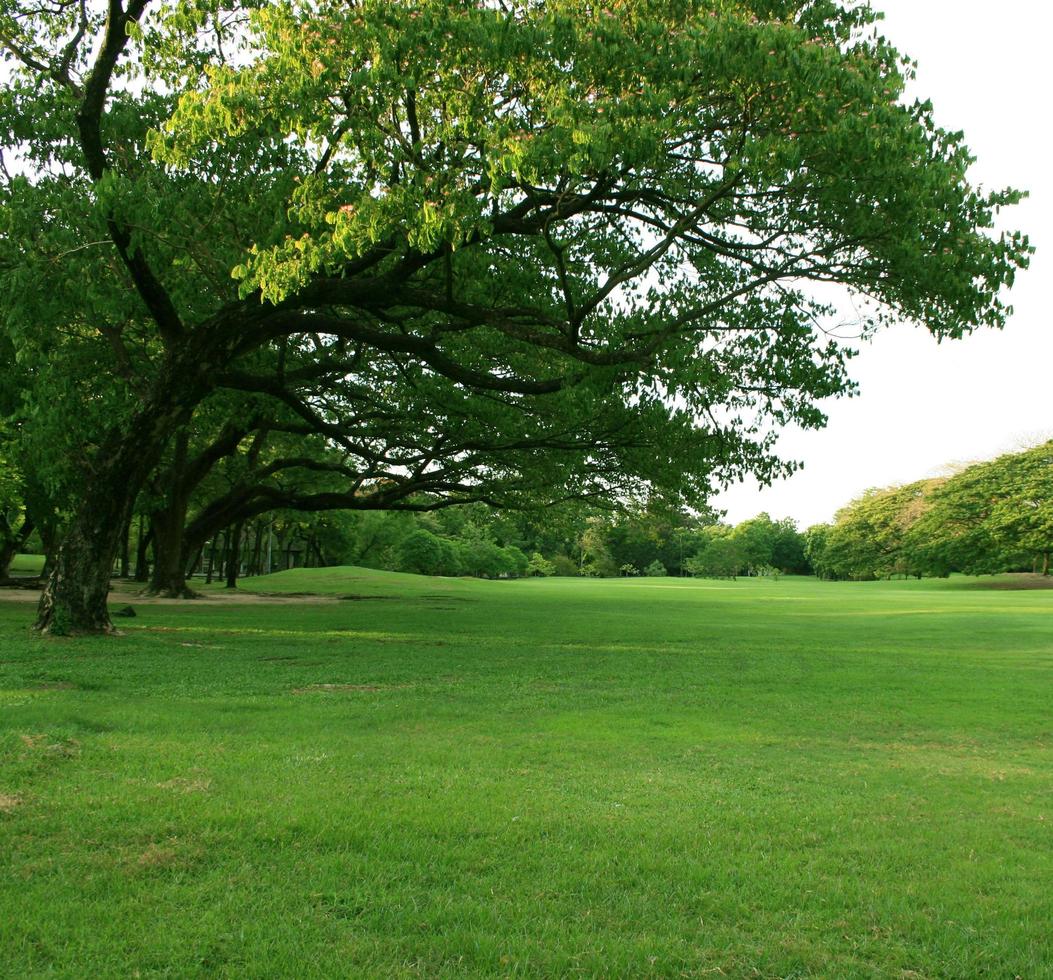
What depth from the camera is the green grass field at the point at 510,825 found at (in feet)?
12.1

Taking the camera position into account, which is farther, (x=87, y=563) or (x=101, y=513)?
(x=87, y=563)

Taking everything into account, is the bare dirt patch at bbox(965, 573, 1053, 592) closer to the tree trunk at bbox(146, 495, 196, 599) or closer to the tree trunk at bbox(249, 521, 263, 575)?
the tree trunk at bbox(249, 521, 263, 575)

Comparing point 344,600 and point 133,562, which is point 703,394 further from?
point 133,562

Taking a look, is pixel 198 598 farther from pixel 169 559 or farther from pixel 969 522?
pixel 969 522

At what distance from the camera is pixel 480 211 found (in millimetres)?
10688

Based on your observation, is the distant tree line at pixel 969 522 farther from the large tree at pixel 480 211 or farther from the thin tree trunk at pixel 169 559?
the thin tree trunk at pixel 169 559

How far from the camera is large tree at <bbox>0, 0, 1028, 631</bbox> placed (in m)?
9.38

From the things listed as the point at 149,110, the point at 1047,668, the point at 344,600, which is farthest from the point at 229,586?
the point at 1047,668

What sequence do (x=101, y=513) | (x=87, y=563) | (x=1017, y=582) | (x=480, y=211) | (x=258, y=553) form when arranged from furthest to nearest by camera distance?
(x=1017, y=582) → (x=258, y=553) → (x=87, y=563) → (x=101, y=513) → (x=480, y=211)

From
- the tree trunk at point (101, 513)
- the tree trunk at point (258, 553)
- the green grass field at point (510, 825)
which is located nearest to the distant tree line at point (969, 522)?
the tree trunk at point (258, 553)

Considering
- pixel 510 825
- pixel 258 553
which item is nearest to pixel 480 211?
pixel 510 825

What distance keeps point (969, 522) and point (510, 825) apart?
217 feet

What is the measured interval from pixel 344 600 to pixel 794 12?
84.9ft

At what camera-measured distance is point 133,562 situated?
7544cm
